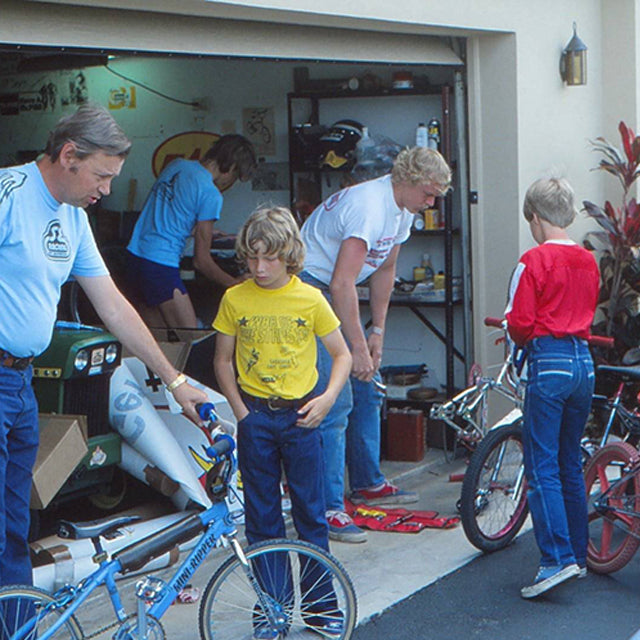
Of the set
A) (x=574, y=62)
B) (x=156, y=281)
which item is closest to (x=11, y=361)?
(x=156, y=281)

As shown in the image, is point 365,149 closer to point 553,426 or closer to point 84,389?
point 84,389

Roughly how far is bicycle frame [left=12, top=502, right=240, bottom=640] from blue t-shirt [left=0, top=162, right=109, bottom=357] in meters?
0.77

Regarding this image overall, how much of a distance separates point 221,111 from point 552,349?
4.80 metres

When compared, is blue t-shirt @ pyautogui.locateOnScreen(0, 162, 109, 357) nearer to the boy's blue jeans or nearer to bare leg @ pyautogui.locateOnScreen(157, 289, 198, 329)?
the boy's blue jeans

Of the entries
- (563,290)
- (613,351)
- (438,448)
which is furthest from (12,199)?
(613,351)

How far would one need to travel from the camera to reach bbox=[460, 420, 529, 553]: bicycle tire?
6008 mm

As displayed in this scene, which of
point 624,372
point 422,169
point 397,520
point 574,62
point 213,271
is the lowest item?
point 397,520

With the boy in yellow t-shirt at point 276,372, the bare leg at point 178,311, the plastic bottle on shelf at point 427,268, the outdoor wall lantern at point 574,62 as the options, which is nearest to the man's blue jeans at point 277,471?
the boy in yellow t-shirt at point 276,372

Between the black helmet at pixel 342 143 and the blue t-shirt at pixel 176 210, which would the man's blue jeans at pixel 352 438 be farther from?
the black helmet at pixel 342 143

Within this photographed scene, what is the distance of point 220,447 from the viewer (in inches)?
165

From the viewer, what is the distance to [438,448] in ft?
27.0

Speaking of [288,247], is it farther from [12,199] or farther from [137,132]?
[137,132]

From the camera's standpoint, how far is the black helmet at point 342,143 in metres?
8.40

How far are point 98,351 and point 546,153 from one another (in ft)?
12.5
